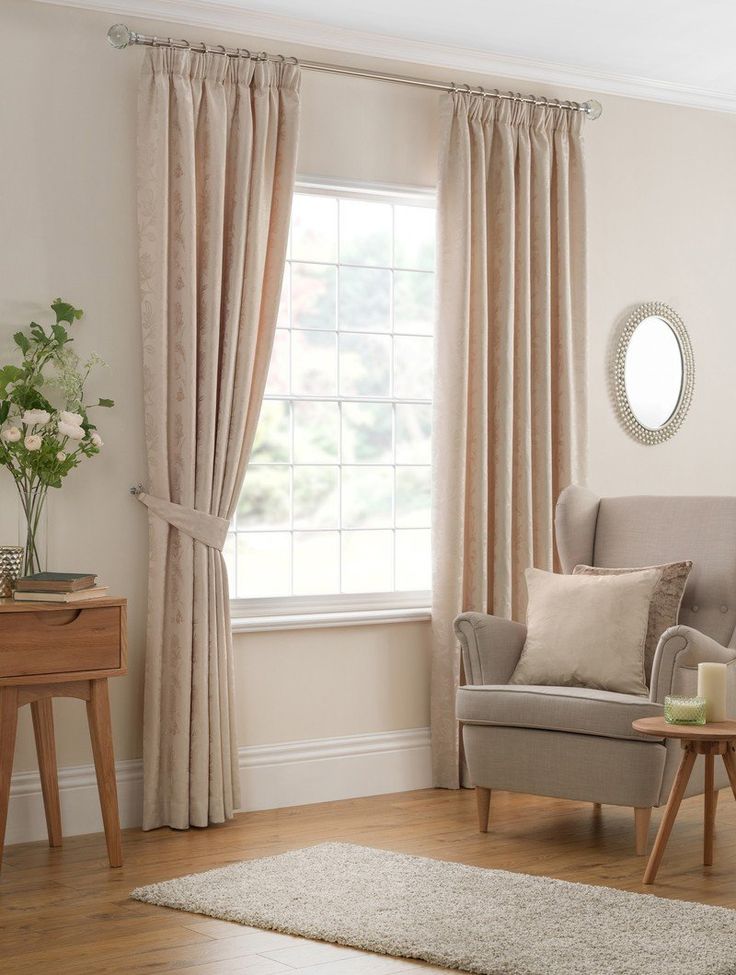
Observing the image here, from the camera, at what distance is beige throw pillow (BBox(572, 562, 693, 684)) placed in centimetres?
433

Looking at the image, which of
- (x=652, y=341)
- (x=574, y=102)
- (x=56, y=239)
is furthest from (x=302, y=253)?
(x=652, y=341)

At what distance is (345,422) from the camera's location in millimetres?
5180

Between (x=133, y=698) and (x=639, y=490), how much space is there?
247cm

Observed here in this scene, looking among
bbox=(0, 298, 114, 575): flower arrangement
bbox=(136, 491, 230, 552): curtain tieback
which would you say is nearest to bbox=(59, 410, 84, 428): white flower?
bbox=(0, 298, 114, 575): flower arrangement

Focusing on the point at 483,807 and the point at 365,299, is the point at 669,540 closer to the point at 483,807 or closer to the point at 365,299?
the point at 483,807

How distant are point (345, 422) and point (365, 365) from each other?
25cm

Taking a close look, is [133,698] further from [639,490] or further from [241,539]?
[639,490]

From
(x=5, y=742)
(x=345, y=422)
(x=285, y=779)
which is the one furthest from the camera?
(x=345, y=422)

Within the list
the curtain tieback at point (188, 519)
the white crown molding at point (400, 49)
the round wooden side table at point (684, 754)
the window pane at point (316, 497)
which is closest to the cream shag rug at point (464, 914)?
the round wooden side table at point (684, 754)

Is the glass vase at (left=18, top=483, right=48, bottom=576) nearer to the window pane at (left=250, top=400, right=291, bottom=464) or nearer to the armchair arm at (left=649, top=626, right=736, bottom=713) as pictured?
the window pane at (left=250, top=400, right=291, bottom=464)

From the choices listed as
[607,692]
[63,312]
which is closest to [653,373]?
[607,692]

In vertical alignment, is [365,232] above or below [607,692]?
above

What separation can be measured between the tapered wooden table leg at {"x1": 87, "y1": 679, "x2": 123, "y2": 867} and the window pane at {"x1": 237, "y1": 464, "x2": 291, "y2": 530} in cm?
116

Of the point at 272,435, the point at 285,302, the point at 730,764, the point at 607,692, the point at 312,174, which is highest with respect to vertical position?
the point at 312,174
